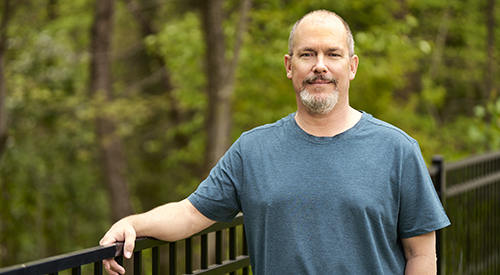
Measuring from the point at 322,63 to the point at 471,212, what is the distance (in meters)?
2.89

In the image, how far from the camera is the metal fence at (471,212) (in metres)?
3.90

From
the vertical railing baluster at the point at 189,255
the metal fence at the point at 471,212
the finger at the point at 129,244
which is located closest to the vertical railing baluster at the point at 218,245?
the vertical railing baluster at the point at 189,255

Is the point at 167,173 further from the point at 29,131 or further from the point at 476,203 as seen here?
the point at 476,203

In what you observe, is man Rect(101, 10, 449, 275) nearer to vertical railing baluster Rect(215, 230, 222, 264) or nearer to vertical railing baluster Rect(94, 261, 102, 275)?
vertical railing baluster Rect(94, 261, 102, 275)

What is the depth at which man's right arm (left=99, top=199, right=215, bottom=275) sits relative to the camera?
6.50 feet

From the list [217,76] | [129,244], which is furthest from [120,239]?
[217,76]

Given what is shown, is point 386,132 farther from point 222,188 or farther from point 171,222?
point 171,222

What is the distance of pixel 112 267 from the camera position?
1980 mm

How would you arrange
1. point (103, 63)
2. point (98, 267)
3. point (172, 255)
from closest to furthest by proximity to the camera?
point (98, 267) < point (172, 255) < point (103, 63)

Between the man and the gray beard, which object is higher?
the gray beard

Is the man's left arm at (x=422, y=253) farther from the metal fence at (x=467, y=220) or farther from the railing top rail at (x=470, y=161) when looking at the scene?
the railing top rail at (x=470, y=161)

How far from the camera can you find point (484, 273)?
15.3 ft

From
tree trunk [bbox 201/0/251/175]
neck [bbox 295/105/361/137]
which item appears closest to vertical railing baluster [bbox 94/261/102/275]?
neck [bbox 295/105/361/137]

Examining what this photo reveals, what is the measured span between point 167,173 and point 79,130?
521 cm
